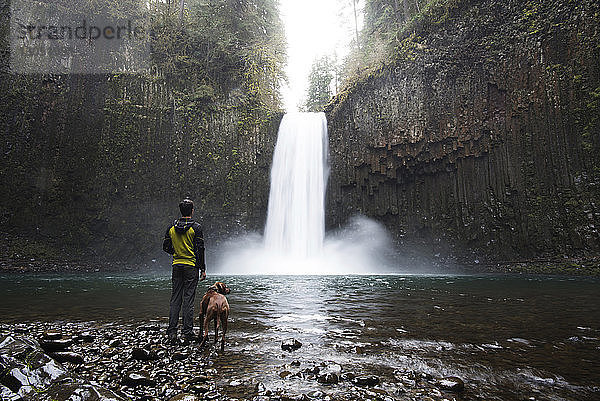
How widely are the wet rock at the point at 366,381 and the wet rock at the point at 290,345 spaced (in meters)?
1.11

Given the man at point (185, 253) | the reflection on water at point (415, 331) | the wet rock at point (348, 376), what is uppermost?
the man at point (185, 253)

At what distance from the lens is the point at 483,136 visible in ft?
52.0

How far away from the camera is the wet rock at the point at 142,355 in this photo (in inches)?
133

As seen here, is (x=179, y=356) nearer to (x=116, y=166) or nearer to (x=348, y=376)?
(x=348, y=376)

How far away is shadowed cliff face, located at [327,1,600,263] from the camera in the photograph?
43.5ft

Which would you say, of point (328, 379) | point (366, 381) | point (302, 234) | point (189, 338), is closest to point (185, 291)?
point (189, 338)

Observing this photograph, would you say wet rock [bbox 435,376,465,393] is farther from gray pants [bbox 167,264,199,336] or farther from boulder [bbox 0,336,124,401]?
gray pants [bbox 167,264,199,336]

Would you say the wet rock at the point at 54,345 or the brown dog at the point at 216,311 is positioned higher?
the brown dog at the point at 216,311

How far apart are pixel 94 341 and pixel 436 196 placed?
16623mm

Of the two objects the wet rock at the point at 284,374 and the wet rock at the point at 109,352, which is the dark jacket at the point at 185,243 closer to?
the wet rock at the point at 109,352

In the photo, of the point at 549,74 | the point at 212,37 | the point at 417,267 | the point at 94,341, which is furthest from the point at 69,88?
the point at 549,74

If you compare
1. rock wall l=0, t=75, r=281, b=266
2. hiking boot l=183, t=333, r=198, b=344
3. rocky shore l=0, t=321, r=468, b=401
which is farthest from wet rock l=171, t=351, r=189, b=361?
rock wall l=0, t=75, r=281, b=266

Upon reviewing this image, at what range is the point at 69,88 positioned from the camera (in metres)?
19.1

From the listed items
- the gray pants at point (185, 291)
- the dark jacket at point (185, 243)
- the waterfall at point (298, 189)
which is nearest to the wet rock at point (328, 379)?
the gray pants at point (185, 291)
